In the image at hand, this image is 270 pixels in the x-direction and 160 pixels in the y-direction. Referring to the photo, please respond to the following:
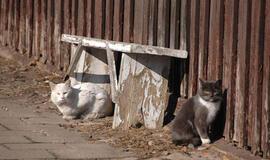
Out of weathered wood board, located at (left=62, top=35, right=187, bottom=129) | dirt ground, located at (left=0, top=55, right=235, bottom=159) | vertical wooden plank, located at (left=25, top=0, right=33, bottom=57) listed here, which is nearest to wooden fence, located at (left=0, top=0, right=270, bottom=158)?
weathered wood board, located at (left=62, top=35, right=187, bottom=129)

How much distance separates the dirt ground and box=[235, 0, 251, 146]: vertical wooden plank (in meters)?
0.41

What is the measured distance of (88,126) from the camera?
6629 mm

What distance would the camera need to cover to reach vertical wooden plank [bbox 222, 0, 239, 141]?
5414mm

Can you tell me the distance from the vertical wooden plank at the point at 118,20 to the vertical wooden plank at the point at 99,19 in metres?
0.35

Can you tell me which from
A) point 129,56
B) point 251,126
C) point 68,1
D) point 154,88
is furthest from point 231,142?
point 68,1

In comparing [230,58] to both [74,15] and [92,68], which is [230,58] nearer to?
[92,68]

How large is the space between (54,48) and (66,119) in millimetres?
2509

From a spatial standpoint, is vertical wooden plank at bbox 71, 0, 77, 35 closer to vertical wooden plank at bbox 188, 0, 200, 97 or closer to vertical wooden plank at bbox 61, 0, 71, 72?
vertical wooden plank at bbox 61, 0, 71, 72

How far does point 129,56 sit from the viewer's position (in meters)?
6.39

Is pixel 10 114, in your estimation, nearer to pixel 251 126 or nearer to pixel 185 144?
pixel 185 144

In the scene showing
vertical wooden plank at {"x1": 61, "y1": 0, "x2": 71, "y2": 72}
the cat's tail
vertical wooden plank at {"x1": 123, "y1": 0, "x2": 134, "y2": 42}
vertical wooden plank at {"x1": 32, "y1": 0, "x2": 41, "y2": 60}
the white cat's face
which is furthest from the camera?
vertical wooden plank at {"x1": 32, "y1": 0, "x2": 41, "y2": 60}

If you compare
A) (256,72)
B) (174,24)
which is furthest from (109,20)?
(256,72)

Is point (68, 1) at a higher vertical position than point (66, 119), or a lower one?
higher

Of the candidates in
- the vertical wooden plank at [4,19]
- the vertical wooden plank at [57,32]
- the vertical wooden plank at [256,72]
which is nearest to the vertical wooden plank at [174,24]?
the vertical wooden plank at [256,72]
